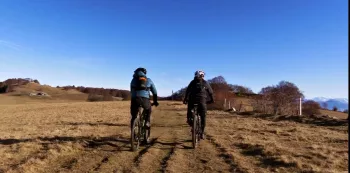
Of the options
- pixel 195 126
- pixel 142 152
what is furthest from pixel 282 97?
pixel 142 152

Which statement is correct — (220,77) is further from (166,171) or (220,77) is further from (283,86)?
(166,171)

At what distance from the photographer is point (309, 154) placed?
8109mm

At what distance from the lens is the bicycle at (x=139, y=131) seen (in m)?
8.65

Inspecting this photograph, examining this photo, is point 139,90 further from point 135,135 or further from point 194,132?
point 194,132

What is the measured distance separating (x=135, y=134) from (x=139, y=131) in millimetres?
280

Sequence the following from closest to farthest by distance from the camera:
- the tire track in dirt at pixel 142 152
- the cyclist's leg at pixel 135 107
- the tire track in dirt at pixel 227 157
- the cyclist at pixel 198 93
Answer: the tire track in dirt at pixel 227 157 < the tire track in dirt at pixel 142 152 < the cyclist's leg at pixel 135 107 < the cyclist at pixel 198 93

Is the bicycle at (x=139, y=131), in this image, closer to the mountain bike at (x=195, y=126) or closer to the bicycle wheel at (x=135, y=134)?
the bicycle wheel at (x=135, y=134)

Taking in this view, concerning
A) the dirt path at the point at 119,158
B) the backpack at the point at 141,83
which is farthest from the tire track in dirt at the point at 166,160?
the backpack at the point at 141,83

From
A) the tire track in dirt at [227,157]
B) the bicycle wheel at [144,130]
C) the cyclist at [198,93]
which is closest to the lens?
the tire track in dirt at [227,157]

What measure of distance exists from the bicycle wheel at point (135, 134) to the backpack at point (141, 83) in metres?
0.87

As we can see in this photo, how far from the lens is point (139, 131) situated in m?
9.09

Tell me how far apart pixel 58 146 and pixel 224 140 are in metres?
5.06

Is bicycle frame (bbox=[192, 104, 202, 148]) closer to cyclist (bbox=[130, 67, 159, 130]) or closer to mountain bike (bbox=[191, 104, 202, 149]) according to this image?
mountain bike (bbox=[191, 104, 202, 149])

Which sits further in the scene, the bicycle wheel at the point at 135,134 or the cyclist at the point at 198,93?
the cyclist at the point at 198,93
